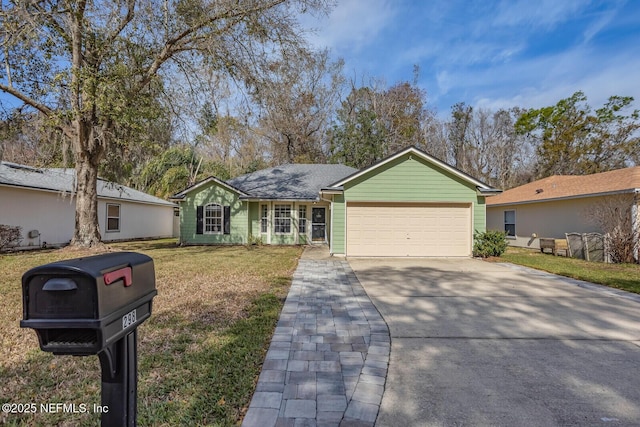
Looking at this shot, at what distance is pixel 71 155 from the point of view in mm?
11703

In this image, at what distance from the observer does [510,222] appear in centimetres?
1684

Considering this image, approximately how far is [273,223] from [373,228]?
5.97 metres

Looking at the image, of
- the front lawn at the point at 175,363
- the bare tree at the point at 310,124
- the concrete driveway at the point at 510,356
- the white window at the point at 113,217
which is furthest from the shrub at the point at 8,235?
the bare tree at the point at 310,124

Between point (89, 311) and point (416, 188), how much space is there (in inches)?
432

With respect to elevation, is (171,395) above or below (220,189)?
below

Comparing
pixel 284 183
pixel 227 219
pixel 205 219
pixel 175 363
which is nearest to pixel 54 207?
pixel 205 219

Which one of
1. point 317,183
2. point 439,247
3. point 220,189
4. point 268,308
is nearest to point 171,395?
point 268,308

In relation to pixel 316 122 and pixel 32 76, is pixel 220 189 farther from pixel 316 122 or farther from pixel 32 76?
pixel 316 122

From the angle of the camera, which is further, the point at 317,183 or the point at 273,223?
the point at 317,183

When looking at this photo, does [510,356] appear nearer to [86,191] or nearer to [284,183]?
[86,191]

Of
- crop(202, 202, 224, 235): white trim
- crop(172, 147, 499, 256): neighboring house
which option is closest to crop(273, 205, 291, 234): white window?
crop(202, 202, 224, 235): white trim

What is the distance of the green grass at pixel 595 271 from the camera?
7.33m

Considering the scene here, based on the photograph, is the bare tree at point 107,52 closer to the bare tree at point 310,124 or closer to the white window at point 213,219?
the white window at point 213,219

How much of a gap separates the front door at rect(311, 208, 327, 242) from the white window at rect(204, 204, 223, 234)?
444cm
